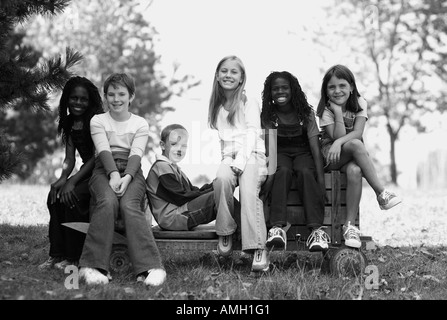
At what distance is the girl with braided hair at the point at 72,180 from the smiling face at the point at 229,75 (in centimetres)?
94

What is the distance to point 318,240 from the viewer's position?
4.10 metres

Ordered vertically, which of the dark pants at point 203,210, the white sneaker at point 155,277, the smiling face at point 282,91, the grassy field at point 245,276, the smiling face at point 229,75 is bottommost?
the grassy field at point 245,276

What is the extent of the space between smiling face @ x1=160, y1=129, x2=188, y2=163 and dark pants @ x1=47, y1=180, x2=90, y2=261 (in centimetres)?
62

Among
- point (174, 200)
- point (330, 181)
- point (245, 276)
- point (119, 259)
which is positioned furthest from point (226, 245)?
point (330, 181)

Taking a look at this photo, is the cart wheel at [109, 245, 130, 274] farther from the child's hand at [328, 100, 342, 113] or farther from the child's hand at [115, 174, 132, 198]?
the child's hand at [328, 100, 342, 113]

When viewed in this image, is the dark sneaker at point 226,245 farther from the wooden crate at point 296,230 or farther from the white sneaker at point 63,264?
the white sneaker at point 63,264

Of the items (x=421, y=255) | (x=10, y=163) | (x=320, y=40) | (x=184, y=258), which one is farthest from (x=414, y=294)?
(x=320, y=40)

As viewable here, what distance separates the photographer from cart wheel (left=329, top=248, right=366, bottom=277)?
4148 mm

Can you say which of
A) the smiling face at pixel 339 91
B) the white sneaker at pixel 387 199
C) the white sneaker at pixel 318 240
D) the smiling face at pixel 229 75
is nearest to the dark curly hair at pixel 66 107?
the smiling face at pixel 229 75

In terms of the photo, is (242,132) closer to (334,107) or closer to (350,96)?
(334,107)

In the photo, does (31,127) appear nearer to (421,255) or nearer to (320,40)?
(320,40)

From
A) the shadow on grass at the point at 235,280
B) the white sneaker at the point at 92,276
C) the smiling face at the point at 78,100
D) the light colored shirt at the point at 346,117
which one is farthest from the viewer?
the smiling face at the point at 78,100

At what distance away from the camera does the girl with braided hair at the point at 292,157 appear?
4151 millimetres

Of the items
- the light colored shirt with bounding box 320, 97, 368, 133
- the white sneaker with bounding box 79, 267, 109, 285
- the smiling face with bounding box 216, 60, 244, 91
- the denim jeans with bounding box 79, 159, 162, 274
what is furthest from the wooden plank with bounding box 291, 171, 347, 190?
the white sneaker with bounding box 79, 267, 109, 285
